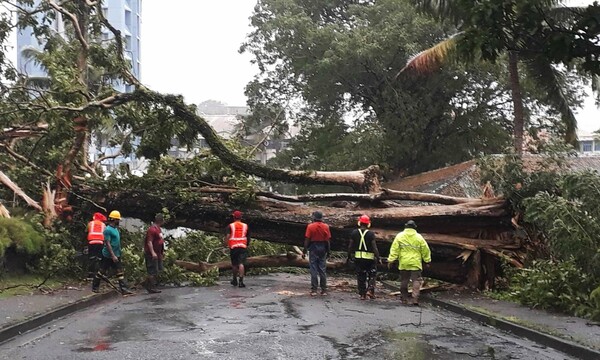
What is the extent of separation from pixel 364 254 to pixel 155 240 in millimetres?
4593

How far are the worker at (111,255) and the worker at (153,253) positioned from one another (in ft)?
2.00

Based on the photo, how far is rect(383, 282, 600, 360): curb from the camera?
8.20 meters

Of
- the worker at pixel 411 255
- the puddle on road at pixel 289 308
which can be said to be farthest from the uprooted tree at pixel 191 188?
the puddle on road at pixel 289 308

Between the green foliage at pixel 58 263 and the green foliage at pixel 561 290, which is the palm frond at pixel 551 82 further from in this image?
the green foliage at pixel 58 263

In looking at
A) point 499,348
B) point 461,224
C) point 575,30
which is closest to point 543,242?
point 461,224

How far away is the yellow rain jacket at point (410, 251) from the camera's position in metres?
13.4

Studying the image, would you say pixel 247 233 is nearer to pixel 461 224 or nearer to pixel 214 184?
pixel 214 184

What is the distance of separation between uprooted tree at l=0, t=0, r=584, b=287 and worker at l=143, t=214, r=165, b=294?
163 centimetres

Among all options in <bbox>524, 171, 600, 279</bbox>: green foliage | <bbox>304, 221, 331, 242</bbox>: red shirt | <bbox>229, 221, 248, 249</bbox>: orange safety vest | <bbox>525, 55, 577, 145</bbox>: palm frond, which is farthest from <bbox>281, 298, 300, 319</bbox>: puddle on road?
<bbox>525, 55, 577, 145</bbox>: palm frond

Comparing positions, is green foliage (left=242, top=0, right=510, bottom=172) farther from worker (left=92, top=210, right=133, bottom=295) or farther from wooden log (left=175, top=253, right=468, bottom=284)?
worker (left=92, top=210, right=133, bottom=295)

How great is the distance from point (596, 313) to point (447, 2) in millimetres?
12291

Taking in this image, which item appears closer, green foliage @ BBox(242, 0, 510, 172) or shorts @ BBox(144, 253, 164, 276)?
shorts @ BBox(144, 253, 164, 276)

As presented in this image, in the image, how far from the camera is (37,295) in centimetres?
1320

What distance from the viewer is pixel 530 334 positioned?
31.5ft
